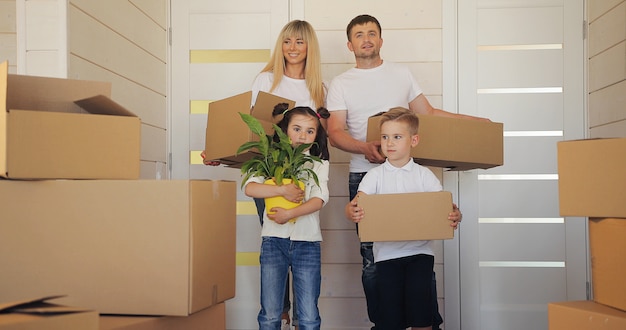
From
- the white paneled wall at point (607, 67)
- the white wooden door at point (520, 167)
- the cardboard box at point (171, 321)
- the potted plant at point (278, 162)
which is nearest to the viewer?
the cardboard box at point (171, 321)

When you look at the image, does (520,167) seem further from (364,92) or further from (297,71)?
(297,71)

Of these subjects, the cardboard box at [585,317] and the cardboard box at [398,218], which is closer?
the cardboard box at [585,317]

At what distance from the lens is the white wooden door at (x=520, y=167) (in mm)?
3561

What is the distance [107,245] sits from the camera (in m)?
1.71

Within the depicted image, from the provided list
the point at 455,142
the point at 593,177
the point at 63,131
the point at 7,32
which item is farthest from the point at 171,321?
the point at 7,32

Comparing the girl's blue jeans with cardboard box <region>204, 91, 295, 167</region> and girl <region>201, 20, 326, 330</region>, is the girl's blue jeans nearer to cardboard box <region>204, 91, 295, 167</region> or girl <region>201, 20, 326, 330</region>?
cardboard box <region>204, 91, 295, 167</region>

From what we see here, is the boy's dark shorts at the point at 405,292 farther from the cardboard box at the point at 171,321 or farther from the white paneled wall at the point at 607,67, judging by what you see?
the white paneled wall at the point at 607,67

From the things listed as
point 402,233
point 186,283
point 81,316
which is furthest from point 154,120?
point 81,316

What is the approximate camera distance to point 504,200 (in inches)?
142

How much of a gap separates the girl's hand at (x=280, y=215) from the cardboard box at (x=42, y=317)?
50.7 inches

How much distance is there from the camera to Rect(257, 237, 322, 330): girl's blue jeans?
2543 mm

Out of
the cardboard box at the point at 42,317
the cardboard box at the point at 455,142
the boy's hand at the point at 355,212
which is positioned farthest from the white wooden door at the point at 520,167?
the cardboard box at the point at 42,317

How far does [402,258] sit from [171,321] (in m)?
1.04

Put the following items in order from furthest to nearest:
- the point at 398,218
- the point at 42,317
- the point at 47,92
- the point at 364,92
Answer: the point at 364,92 → the point at 398,218 → the point at 47,92 → the point at 42,317
